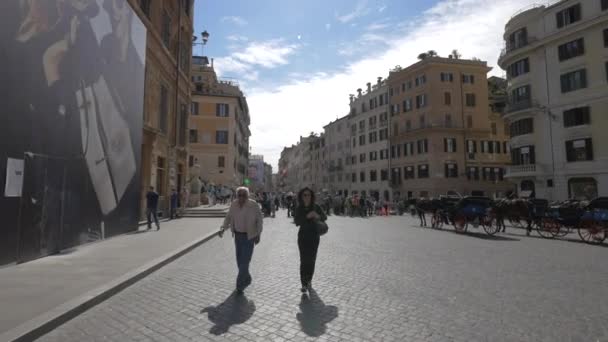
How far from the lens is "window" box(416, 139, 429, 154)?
50.4 meters

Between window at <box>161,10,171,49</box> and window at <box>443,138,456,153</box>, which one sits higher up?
window at <box>161,10,171,49</box>

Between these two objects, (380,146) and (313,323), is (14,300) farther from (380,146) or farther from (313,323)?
(380,146)

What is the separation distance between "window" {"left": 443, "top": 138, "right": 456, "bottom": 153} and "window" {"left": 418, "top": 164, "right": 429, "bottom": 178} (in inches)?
130

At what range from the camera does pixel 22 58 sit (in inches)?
323

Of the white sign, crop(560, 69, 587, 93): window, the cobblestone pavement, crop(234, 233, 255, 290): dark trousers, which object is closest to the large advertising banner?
the white sign

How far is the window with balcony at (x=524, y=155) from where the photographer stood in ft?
117

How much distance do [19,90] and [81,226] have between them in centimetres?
447

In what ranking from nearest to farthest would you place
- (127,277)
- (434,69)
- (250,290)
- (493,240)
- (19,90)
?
(250,290), (127,277), (19,90), (493,240), (434,69)

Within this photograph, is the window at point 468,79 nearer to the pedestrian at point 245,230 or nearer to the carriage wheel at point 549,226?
the carriage wheel at point 549,226

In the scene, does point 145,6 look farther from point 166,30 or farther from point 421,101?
point 421,101

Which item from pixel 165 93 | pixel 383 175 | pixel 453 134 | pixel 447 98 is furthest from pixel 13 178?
pixel 383 175

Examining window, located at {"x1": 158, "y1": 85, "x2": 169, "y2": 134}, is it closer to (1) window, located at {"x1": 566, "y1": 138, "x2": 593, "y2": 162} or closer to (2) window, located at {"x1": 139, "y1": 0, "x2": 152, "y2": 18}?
(2) window, located at {"x1": 139, "y1": 0, "x2": 152, "y2": 18}

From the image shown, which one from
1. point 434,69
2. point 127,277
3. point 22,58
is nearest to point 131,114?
point 22,58

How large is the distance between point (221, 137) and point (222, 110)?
3.38 meters
